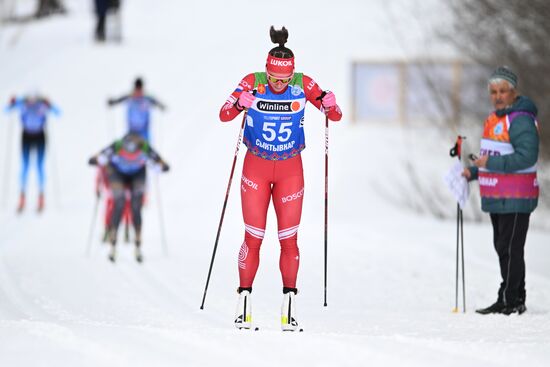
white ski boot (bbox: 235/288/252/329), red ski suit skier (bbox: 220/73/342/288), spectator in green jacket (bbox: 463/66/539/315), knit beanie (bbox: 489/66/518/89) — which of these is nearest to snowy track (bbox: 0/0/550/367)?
white ski boot (bbox: 235/288/252/329)

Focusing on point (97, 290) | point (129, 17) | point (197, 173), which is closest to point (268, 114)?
point (97, 290)

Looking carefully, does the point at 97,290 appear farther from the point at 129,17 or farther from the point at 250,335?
the point at 129,17

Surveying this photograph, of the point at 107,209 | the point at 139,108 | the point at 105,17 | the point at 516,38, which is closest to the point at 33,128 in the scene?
the point at 139,108

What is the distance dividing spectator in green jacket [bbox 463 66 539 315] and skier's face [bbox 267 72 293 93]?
1.93 metres

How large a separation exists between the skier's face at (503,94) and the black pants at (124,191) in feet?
17.9

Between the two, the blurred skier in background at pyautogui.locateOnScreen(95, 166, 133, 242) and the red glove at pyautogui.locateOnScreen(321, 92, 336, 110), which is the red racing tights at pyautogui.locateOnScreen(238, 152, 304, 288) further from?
the blurred skier in background at pyautogui.locateOnScreen(95, 166, 133, 242)

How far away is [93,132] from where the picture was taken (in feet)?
86.8

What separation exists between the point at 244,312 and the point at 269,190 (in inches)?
35.0

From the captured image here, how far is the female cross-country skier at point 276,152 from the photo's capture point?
7949 millimetres

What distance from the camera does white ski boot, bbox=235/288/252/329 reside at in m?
8.02

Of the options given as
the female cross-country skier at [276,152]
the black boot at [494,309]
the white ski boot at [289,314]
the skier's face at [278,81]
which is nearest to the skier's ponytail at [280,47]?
the female cross-country skier at [276,152]

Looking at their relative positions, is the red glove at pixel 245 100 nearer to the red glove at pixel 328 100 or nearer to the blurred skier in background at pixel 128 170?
the red glove at pixel 328 100

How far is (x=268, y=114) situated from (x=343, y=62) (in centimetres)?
2453

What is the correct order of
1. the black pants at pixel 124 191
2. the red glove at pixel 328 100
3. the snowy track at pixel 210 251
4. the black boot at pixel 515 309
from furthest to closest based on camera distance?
the black pants at pixel 124 191
the black boot at pixel 515 309
the red glove at pixel 328 100
the snowy track at pixel 210 251
